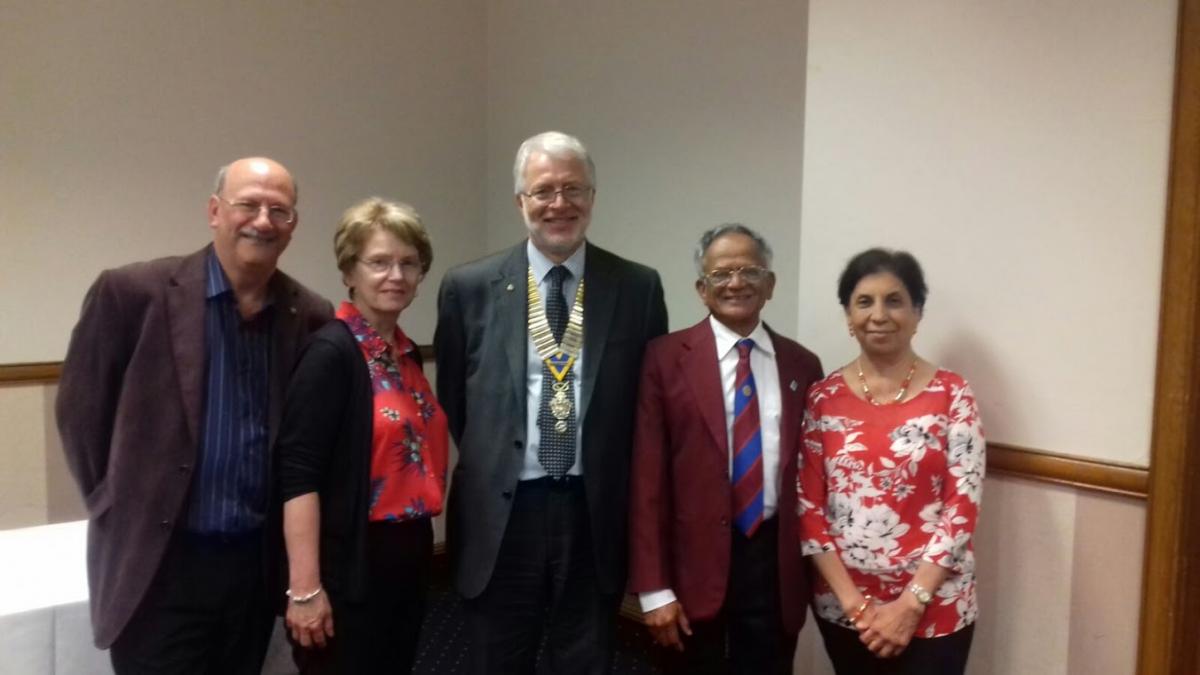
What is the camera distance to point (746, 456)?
196 cm

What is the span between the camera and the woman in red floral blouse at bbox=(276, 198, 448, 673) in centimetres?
177

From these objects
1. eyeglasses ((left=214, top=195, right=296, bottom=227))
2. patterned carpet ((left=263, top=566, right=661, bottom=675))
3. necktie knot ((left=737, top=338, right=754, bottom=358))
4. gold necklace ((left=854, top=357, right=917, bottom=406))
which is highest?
eyeglasses ((left=214, top=195, right=296, bottom=227))

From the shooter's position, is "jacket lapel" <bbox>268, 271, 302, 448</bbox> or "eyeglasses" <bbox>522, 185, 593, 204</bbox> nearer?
"jacket lapel" <bbox>268, 271, 302, 448</bbox>

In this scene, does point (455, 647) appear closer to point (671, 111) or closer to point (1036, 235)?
point (671, 111)

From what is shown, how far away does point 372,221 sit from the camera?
75.3 inches

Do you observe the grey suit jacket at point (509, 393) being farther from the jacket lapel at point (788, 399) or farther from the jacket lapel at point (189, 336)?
the jacket lapel at point (189, 336)

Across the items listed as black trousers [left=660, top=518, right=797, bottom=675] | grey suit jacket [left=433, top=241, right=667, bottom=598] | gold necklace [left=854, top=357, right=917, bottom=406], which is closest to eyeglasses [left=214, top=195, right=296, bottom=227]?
grey suit jacket [left=433, top=241, right=667, bottom=598]

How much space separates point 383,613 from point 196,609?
37 cm

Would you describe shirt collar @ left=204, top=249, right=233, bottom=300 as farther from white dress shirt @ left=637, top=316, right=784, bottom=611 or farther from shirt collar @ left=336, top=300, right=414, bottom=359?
white dress shirt @ left=637, top=316, right=784, bottom=611

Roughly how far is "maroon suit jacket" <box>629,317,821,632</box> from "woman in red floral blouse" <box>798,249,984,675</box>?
2.1 inches

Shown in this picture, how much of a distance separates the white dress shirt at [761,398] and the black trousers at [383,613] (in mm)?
513

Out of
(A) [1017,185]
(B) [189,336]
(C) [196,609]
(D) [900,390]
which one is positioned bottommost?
(C) [196,609]

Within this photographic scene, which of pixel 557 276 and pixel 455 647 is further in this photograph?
pixel 455 647

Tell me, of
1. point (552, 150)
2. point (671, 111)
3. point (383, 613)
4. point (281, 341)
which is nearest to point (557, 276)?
point (552, 150)
